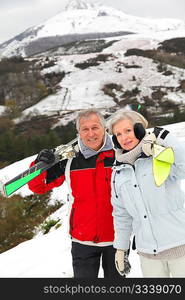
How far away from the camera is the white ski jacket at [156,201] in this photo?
7.67ft

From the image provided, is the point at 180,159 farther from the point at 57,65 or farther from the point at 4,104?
the point at 57,65

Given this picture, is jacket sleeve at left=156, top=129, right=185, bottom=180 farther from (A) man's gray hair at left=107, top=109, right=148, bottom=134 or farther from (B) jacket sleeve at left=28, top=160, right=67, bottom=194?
(B) jacket sleeve at left=28, top=160, right=67, bottom=194

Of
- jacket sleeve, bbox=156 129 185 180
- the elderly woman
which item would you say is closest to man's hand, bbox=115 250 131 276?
the elderly woman

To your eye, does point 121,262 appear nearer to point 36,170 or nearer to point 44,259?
point 36,170

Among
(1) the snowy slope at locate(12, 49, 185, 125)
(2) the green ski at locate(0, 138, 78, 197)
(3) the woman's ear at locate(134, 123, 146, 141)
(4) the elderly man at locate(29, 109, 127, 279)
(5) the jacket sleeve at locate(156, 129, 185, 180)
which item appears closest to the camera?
(5) the jacket sleeve at locate(156, 129, 185, 180)

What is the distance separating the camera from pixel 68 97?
2576 inches

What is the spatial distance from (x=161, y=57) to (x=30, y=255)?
8455 centimetres

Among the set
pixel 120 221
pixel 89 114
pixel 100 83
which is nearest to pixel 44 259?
pixel 120 221

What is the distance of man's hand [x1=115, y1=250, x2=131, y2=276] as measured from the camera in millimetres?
2613

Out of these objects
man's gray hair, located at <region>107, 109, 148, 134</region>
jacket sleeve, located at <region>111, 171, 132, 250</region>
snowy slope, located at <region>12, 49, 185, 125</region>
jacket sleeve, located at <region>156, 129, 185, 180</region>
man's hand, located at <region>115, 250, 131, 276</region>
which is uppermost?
man's gray hair, located at <region>107, 109, 148, 134</region>

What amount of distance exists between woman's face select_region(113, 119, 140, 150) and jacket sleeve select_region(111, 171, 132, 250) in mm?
257

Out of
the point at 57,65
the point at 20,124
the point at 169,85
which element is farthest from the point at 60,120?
the point at 57,65

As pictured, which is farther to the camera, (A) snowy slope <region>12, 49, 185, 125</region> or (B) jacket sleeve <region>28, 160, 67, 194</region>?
(A) snowy slope <region>12, 49, 185, 125</region>

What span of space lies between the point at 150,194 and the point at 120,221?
35 cm
